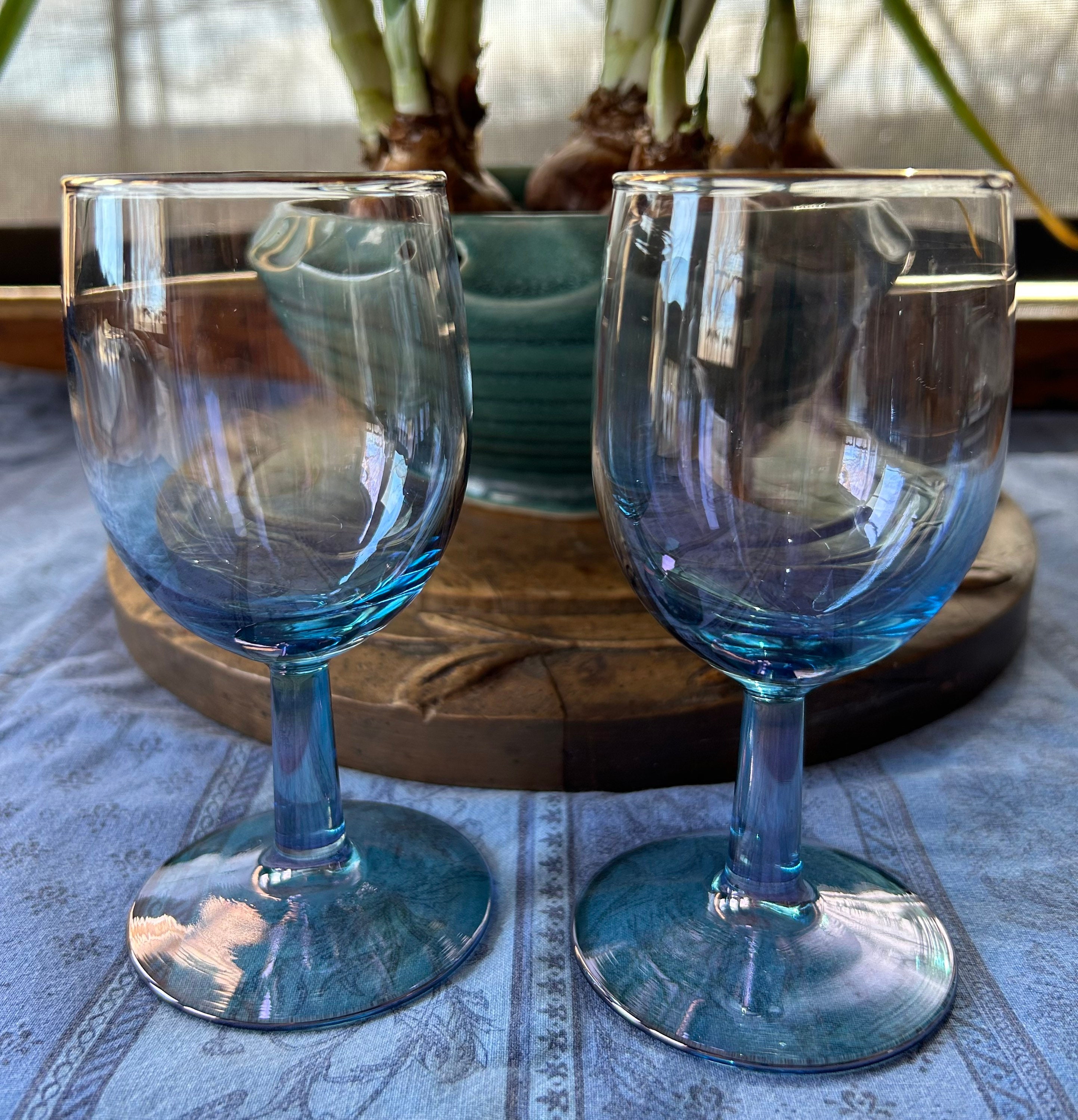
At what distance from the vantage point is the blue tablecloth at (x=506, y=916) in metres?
0.25

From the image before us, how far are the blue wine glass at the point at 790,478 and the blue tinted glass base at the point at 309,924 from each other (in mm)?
42

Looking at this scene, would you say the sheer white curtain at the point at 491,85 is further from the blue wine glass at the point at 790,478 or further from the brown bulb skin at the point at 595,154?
the blue wine glass at the point at 790,478

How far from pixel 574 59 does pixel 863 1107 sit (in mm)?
1135

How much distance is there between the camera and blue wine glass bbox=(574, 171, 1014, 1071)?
0.76ft

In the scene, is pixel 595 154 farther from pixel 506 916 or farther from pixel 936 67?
pixel 506 916

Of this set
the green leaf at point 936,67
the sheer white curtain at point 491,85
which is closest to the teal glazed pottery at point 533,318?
the green leaf at point 936,67

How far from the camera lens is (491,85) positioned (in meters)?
1.20

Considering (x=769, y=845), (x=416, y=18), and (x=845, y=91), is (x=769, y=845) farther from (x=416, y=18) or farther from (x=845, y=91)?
(x=845, y=91)

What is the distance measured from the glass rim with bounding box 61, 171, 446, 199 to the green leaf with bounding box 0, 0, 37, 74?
0.40ft

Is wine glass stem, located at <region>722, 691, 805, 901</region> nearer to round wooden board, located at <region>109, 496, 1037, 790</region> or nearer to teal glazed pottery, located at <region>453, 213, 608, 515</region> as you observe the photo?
round wooden board, located at <region>109, 496, 1037, 790</region>

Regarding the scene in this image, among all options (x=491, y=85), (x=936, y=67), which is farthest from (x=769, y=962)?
(x=491, y=85)

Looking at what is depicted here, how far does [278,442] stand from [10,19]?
0.58ft

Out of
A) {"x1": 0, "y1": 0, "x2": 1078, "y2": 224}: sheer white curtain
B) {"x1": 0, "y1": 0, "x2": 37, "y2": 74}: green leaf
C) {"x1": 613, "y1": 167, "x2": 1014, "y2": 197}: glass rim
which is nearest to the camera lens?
{"x1": 613, "y1": 167, "x2": 1014, "y2": 197}: glass rim

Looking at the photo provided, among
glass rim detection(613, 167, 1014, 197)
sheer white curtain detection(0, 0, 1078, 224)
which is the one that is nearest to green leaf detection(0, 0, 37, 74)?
glass rim detection(613, 167, 1014, 197)
